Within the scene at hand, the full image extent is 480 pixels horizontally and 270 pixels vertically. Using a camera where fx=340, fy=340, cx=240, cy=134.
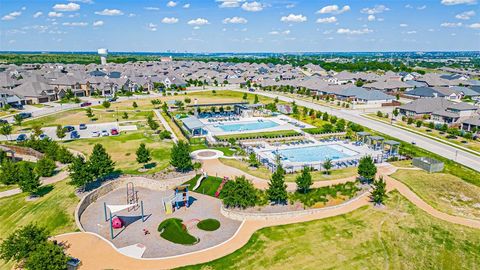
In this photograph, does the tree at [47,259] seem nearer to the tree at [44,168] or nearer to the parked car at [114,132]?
the tree at [44,168]

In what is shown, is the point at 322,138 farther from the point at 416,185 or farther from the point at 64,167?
the point at 64,167

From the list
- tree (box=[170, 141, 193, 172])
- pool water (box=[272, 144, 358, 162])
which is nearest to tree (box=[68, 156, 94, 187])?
tree (box=[170, 141, 193, 172])

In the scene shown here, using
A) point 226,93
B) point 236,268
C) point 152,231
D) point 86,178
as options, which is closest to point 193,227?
point 152,231

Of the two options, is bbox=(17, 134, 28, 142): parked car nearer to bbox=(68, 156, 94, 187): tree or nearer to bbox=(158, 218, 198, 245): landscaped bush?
bbox=(68, 156, 94, 187): tree

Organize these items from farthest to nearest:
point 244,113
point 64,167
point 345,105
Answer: point 345,105
point 244,113
point 64,167

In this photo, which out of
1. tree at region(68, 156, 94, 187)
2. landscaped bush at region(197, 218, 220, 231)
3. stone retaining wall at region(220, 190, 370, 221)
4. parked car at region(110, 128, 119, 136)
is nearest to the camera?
landscaped bush at region(197, 218, 220, 231)

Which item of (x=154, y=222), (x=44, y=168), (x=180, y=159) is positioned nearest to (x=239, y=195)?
(x=154, y=222)
